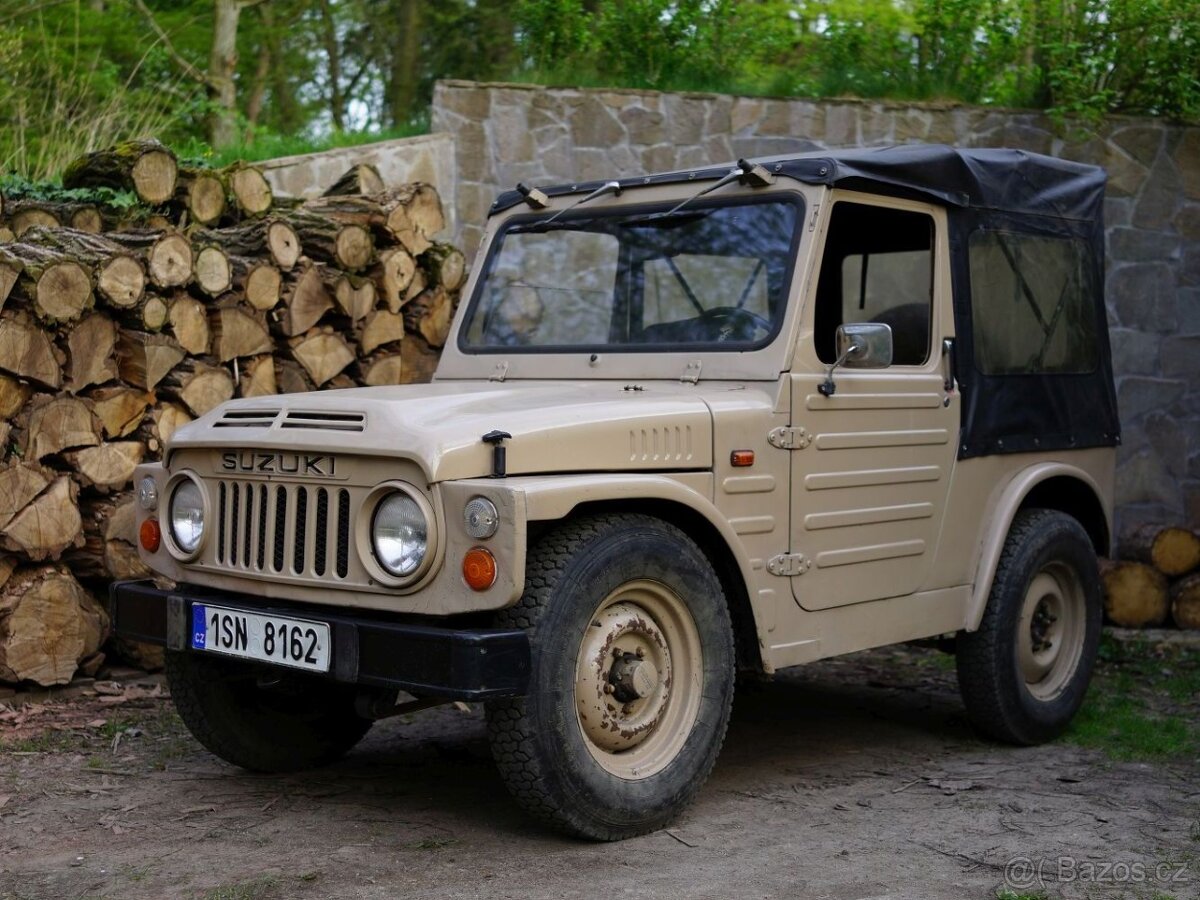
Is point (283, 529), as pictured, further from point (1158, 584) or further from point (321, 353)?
point (1158, 584)

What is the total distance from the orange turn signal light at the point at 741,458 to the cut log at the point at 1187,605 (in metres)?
4.33

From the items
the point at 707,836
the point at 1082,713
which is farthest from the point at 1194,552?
the point at 707,836

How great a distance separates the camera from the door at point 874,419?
4.75 meters

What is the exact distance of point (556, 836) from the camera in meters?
4.22

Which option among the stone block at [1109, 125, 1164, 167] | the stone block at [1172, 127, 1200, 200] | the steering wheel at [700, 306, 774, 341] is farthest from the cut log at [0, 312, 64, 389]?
the stone block at [1172, 127, 1200, 200]

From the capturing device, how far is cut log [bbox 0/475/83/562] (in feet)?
18.8

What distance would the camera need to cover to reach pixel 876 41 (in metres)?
11.7

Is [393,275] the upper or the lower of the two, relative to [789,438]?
upper

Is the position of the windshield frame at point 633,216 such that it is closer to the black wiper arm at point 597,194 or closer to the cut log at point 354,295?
the black wiper arm at point 597,194

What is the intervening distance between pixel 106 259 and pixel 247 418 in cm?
197

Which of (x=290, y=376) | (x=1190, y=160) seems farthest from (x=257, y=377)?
(x=1190, y=160)

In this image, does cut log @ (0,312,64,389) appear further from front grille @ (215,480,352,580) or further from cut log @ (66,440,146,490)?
front grille @ (215,480,352,580)

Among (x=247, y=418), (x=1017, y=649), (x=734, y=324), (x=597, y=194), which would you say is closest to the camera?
(x=247, y=418)

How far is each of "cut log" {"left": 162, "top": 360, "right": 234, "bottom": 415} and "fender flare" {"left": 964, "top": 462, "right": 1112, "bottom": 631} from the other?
10.6ft
